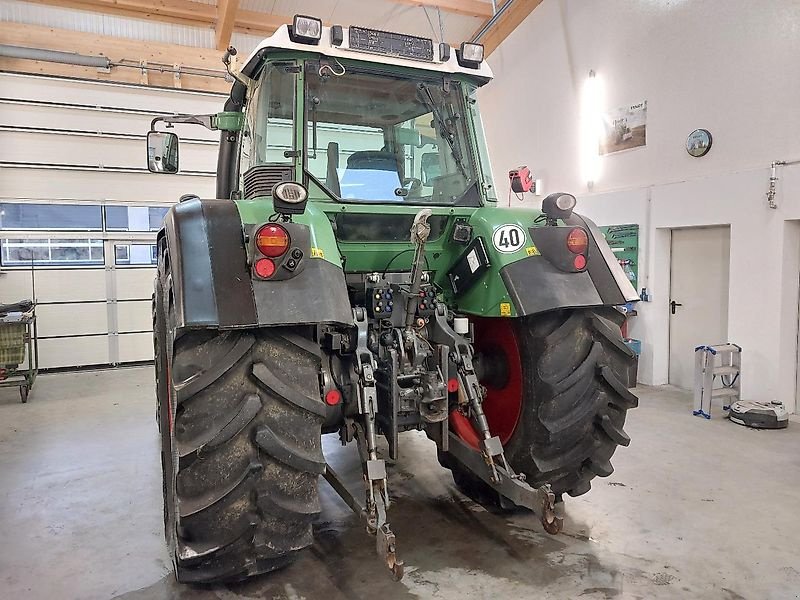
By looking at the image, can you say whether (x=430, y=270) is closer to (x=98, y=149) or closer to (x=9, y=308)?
(x=9, y=308)

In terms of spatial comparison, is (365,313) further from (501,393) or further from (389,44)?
(389,44)

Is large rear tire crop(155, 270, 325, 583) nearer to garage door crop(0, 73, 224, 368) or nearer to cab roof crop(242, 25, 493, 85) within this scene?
cab roof crop(242, 25, 493, 85)

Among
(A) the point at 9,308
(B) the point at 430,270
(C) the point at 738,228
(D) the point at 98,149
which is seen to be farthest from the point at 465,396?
(D) the point at 98,149

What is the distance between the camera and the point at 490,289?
268 cm

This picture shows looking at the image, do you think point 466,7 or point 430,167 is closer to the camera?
point 430,167

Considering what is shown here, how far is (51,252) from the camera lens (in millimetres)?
7402

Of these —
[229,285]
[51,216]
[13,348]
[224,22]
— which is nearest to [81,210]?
[51,216]

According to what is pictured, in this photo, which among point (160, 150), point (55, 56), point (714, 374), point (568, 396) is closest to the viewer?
point (568, 396)

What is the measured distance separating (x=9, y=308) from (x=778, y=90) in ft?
24.9

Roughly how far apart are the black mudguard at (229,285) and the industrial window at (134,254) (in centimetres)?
604

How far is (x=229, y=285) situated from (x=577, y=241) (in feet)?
4.91

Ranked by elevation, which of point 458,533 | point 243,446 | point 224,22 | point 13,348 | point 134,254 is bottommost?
point 458,533

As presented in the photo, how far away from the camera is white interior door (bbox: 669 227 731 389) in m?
5.95

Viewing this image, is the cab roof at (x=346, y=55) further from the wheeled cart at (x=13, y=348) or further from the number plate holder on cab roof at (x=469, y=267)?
the wheeled cart at (x=13, y=348)
